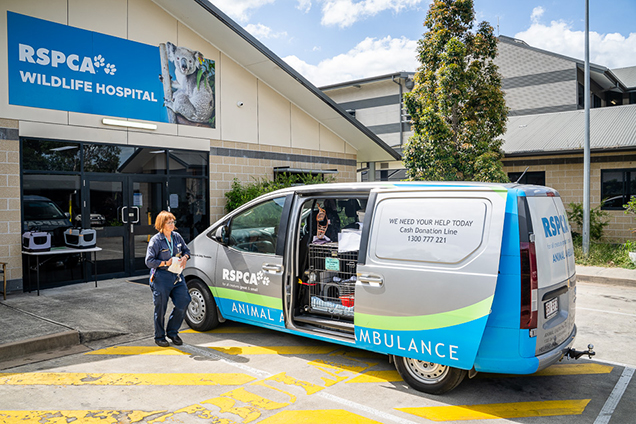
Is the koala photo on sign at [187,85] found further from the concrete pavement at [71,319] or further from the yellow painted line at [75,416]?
the yellow painted line at [75,416]

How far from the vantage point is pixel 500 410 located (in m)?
4.18

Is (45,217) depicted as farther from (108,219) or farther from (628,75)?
(628,75)

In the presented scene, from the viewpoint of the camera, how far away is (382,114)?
31.0 metres

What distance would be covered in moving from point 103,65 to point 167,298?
6.50m

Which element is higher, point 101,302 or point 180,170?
point 180,170

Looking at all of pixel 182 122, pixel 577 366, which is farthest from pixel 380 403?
pixel 182 122

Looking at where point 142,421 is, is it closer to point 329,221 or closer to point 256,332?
point 256,332

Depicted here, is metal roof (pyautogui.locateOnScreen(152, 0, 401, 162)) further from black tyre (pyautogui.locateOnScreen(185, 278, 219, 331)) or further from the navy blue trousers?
the navy blue trousers

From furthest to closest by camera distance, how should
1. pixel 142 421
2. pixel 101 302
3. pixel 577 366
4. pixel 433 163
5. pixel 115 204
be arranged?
pixel 433 163 → pixel 115 204 → pixel 101 302 → pixel 577 366 → pixel 142 421

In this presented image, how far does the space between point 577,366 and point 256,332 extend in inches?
157

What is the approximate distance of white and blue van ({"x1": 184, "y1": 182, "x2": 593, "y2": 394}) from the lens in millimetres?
3975

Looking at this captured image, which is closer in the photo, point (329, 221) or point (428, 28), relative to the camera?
point (329, 221)

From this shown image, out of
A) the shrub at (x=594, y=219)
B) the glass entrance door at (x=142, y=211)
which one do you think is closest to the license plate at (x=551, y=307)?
the glass entrance door at (x=142, y=211)

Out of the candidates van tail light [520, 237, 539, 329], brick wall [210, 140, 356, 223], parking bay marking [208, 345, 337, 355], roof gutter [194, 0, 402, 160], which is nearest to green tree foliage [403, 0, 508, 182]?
roof gutter [194, 0, 402, 160]
